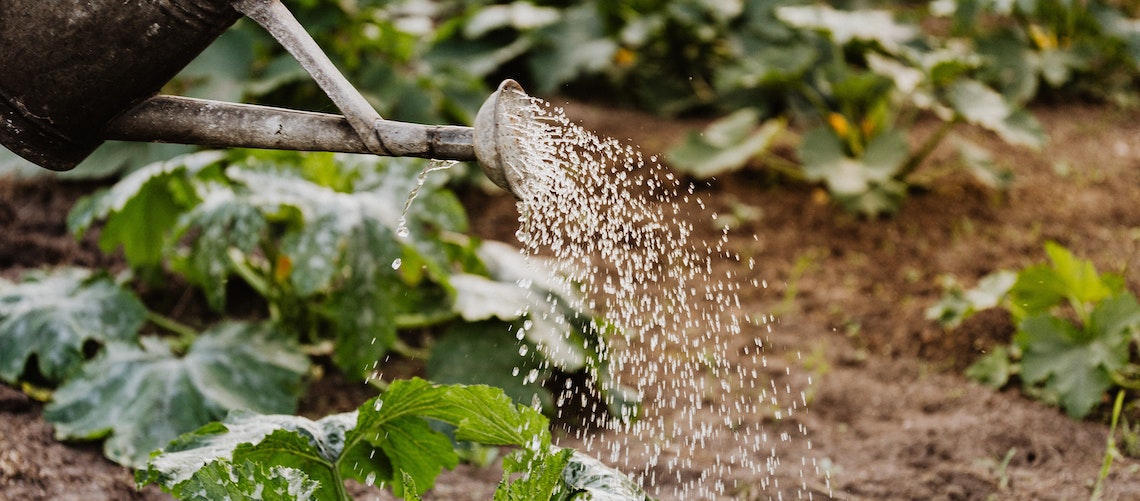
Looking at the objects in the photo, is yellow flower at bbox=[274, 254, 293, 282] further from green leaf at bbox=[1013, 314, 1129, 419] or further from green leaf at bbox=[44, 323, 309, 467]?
green leaf at bbox=[1013, 314, 1129, 419]

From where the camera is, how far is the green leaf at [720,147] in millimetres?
3779

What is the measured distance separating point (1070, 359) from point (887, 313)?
29.6 inches

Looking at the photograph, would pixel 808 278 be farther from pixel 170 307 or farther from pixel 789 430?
pixel 170 307

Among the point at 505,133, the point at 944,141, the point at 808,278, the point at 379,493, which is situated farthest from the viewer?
the point at 944,141

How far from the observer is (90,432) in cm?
213

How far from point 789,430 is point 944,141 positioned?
2341mm

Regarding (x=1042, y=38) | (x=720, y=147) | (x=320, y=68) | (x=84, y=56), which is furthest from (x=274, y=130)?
(x=1042, y=38)

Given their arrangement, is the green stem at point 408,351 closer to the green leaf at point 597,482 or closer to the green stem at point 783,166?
the green leaf at point 597,482

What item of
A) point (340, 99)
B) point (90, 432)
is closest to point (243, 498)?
point (340, 99)

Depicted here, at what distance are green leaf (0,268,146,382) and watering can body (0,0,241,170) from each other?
97cm

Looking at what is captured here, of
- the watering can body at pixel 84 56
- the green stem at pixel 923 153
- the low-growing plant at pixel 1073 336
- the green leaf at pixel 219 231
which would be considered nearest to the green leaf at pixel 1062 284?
the low-growing plant at pixel 1073 336

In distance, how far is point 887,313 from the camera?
3.19 m

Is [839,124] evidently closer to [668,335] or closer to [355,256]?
[668,335]

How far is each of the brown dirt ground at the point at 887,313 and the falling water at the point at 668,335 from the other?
2.0 inches
